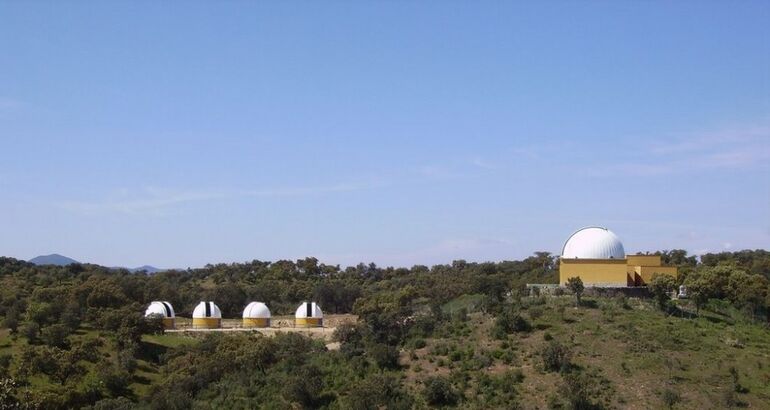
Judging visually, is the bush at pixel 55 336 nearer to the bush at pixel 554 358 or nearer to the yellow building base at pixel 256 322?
the yellow building base at pixel 256 322

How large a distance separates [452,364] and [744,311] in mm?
23604

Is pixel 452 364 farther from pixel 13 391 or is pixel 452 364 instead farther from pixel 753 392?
pixel 13 391

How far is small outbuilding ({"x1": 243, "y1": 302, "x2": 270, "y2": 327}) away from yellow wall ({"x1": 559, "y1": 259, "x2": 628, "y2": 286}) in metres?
34.0

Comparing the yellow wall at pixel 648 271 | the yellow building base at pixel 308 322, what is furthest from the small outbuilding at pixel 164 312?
the yellow wall at pixel 648 271

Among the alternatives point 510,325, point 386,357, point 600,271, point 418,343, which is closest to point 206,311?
point 418,343

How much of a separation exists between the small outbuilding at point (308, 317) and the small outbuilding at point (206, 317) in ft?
26.0

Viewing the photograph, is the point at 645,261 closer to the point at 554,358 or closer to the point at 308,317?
the point at 554,358

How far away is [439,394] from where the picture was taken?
141 feet

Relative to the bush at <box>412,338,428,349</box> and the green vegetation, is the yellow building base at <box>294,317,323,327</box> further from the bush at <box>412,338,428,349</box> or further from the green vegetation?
the bush at <box>412,338,428,349</box>

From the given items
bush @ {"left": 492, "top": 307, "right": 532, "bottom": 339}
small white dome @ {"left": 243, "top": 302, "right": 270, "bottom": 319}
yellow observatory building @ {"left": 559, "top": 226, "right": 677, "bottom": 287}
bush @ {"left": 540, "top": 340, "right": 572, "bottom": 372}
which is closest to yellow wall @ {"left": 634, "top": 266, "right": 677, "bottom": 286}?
yellow observatory building @ {"left": 559, "top": 226, "right": 677, "bottom": 287}

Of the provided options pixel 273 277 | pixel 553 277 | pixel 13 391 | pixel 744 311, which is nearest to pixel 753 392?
pixel 744 311

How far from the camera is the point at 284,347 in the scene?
57.5 meters

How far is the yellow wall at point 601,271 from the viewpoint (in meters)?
56.4

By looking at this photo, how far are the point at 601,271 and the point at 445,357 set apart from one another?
14.9 meters
